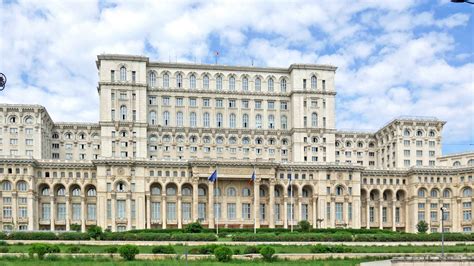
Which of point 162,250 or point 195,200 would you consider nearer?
point 162,250

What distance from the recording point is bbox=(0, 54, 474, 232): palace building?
127 meters

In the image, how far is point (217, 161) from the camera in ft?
419

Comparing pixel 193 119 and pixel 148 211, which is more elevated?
pixel 193 119

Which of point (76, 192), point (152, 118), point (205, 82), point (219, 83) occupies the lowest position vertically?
Result: point (76, 192)

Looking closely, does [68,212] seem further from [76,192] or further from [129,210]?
[129,210]

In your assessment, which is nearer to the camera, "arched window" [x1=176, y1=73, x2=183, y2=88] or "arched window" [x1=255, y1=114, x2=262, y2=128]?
"arched window" [x1=176, y1=73, x2=183, y2=88]

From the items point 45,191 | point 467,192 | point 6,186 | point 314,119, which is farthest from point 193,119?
point 467,192

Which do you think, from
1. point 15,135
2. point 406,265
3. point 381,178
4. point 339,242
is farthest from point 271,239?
point 15,135

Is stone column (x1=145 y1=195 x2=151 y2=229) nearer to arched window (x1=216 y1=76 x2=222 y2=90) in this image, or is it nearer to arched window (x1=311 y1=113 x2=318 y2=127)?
arched window (x1=216 y1=76 x2=222 y2=90)

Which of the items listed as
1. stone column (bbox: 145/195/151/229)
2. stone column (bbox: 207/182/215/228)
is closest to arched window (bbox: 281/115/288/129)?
stone column (bbox: 207/182/215/228)

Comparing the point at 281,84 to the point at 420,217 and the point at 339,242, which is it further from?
the point at 339,242

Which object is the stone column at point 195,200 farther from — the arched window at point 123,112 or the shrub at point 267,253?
the shrub at point 267,253

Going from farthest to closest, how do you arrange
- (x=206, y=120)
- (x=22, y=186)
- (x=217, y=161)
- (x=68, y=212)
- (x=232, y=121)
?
1. (x=232, y=121)
2. (x=206, y=120)
3. (x=68, y=212)
4. (x=217, y=161)
5. (x=22, y=186)

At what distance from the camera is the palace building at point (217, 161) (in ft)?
417
